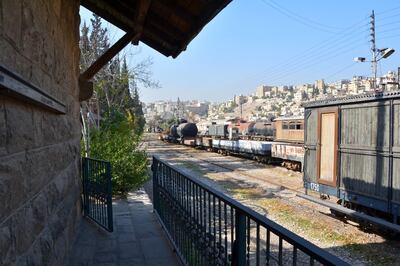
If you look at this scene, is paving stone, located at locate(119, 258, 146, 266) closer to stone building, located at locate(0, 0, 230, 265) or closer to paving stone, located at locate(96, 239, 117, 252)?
paving stone, located at locate(96, 239, 117, 252)

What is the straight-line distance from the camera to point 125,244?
5.96 meters

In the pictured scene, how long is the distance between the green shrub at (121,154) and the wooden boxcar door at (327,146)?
5.12 metres

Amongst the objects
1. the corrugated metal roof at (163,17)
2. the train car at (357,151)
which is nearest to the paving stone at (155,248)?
the corrugated metal roof at (163,17)

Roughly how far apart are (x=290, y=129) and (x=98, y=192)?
80.8 ft

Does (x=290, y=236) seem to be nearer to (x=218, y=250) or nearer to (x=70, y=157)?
(x=218, y=250)

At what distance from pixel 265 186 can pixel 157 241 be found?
35.3 feet

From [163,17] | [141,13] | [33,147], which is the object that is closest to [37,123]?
[33,147]

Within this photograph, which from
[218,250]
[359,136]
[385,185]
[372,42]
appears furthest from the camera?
[372,42]

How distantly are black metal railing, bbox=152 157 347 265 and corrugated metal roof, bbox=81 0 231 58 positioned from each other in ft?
7.01

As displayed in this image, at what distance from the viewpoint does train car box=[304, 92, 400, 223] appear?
8.61 m

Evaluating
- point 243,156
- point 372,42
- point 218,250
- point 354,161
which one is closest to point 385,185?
point 354,161

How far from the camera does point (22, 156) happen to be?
8.48ft

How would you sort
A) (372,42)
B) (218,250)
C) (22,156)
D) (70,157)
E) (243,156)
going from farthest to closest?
(372,42), (243,156), (70,157), (218,250), (22,156)

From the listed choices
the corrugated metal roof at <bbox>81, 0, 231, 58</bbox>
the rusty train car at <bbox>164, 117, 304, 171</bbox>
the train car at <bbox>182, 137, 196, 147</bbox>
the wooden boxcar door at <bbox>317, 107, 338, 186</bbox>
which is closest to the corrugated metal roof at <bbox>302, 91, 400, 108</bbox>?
the wooden boxcar door at <bbox>317, 107, 338, 186</bbox>
